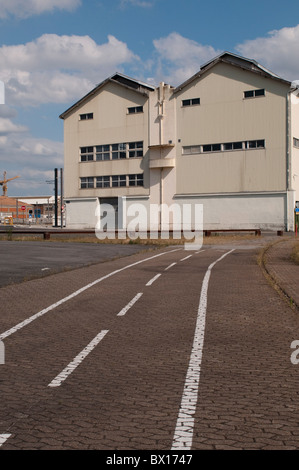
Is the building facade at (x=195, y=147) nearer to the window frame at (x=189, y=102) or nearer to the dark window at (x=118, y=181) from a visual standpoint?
the window frame at (x=189, y=102)

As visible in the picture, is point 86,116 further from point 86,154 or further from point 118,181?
point 118,181

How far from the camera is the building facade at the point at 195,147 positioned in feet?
150

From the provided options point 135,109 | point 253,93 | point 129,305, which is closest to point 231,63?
point 253,93

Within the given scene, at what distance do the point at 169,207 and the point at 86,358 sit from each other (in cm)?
4512

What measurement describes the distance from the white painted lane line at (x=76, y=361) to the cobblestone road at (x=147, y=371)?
0.01 meters

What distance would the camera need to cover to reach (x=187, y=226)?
50.7 meters

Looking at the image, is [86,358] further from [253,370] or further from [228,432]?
[228,432]

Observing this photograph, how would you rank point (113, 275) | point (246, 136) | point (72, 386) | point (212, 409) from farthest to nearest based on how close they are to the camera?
point (246, 136) < point (113, 275) < point (72, 386) < point (212, 409)

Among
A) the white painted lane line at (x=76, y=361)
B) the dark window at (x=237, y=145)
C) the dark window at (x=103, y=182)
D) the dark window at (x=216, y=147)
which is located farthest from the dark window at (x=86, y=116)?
the white painted lane line at (x=76, y=361)

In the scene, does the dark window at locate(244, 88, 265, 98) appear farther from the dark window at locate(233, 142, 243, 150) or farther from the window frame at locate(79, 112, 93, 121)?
the window frame at locate(79, 112, 93, 121)

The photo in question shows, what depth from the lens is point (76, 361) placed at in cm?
641

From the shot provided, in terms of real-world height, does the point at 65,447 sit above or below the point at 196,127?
below

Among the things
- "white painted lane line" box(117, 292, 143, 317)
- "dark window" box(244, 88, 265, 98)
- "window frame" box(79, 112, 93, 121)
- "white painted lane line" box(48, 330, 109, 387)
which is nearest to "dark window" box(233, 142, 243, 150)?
"dark window" box(244, 88, 265, 98)

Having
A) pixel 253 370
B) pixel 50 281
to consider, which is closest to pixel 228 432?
pixel 253 370
